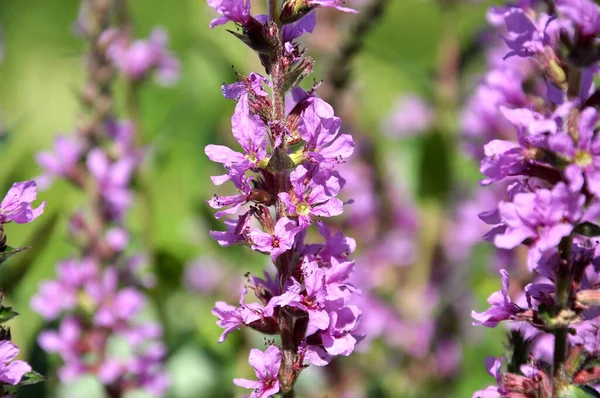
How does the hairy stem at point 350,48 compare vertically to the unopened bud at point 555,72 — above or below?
above

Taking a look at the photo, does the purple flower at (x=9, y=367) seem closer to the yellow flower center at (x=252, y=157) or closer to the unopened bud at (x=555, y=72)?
the yellow flower center at (x=252, y=157)

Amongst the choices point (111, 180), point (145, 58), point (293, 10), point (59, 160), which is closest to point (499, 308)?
point (293, 10)

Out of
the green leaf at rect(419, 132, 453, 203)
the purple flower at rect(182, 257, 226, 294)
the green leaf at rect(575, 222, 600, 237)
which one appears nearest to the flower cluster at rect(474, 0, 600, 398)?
the green leaf at rect(575, 222, 600, 237)

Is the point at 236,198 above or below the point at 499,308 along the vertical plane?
above

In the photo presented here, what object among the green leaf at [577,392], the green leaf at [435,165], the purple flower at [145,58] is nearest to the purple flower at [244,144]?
the green leaf at [577,392]

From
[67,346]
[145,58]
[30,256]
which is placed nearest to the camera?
[30,256]

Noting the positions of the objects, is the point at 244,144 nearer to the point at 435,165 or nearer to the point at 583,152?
the point at 583,152
